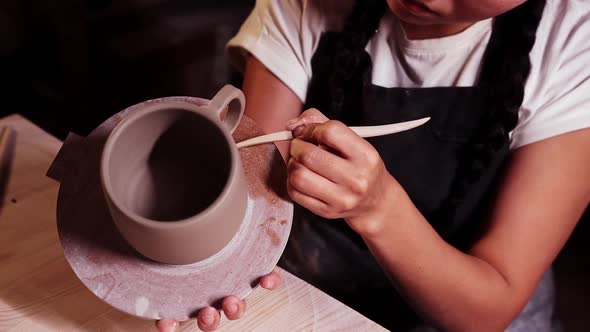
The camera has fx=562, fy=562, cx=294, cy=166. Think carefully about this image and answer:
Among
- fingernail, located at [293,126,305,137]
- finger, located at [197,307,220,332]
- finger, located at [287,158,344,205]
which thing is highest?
Answer: fingernail, located at [293,126,305,137]

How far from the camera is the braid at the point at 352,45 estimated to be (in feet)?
3.42

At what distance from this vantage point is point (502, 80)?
96 cm

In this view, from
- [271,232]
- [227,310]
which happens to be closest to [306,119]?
[271,232]

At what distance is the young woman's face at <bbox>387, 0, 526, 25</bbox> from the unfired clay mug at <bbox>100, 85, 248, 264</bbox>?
0.35 m

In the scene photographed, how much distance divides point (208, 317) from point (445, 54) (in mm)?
631

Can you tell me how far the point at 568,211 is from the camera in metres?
0.95

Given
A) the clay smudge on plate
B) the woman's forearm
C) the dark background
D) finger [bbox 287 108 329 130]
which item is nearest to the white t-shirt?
the woman's forearm

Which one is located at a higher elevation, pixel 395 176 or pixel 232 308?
pixel 232 308

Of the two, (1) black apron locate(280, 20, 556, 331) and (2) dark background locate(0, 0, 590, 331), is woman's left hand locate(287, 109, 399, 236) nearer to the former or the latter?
(1) black apron locate(280, 20, 556, 331)

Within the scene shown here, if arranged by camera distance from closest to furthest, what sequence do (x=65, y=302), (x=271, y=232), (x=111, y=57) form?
(x=271, y=232) → (x=65, y=302) → (x=111, y=57)

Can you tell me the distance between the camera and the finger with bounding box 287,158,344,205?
669 millimetres

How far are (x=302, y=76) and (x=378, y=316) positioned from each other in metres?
0.50

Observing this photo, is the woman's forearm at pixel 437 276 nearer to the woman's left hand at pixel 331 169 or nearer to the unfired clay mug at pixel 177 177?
the woman's left hand at pixel 331 169

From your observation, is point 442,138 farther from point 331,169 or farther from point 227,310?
point 227,310
